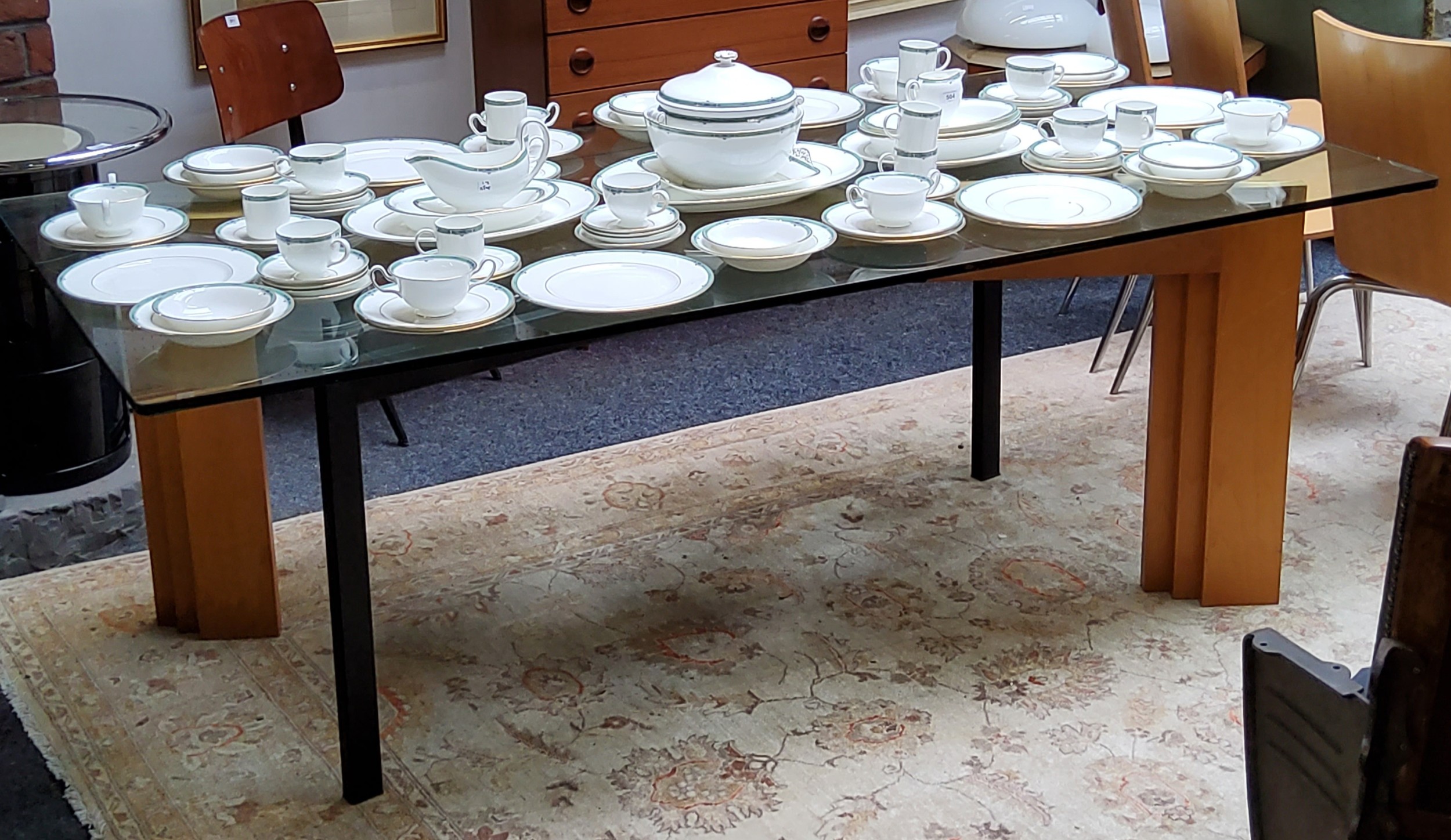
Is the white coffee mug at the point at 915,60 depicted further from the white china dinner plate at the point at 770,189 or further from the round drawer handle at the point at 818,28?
the round drawer handle at the point at 818,28

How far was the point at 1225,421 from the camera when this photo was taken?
8.36 ft

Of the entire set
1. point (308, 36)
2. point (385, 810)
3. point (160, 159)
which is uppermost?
point (308, 36)

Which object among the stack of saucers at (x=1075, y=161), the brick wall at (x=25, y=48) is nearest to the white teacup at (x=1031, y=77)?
the stack of saucers at (x=1075, y=161)

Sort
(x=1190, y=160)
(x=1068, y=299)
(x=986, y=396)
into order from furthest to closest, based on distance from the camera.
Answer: (x=1068, y=299)
(x=986, y=396)
(x=1190, y=160)

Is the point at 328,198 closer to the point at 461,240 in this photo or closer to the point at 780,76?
the point at 461,240

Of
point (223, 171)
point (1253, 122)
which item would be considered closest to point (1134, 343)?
point (1253, 122)

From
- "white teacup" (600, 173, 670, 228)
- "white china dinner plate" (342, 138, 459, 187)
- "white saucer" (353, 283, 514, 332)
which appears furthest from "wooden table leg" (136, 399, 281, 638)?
"white teacup" (600, 173, 670, 228)

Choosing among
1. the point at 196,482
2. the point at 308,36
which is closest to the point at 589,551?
the point at 196,482

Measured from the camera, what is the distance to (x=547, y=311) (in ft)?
6.29

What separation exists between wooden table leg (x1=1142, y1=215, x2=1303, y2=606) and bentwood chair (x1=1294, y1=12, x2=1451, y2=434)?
0.49 metres

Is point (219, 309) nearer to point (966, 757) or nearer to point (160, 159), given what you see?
point (966, 757)

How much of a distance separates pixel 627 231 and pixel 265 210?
1.54 ft

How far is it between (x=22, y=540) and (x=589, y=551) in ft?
3.21

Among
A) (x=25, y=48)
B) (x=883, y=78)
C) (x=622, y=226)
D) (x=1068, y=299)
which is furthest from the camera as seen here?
(x=1068, y=299)
